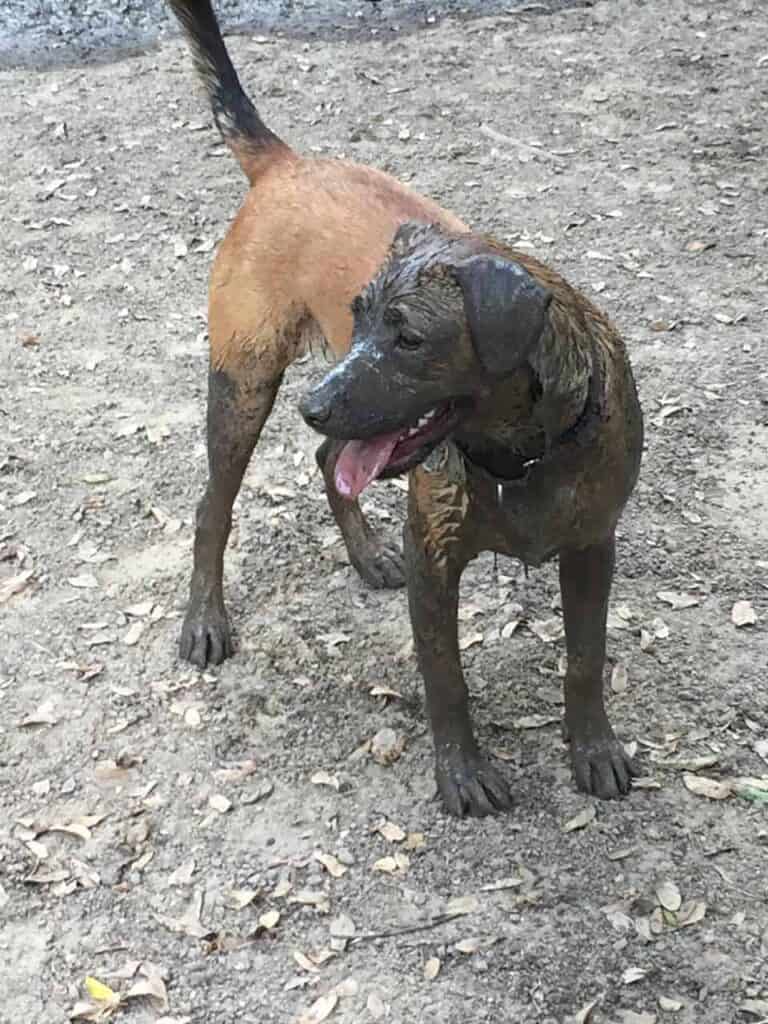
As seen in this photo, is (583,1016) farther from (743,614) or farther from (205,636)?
(205,636)

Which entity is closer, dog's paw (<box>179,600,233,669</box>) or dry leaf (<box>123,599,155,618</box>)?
dog's paw (<box>179,600,233,669</box>)

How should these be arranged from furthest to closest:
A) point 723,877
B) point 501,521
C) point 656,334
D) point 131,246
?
1. point 131,246
2. point 656,334
3. point 723,877
4. point 501,521

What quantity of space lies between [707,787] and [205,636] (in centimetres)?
172

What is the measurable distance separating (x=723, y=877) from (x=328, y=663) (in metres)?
1.49

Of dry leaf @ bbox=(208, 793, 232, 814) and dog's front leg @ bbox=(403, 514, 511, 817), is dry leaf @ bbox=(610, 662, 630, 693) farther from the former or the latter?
Answer: dry leaf @ bbox=(208, 793, 232, 814)

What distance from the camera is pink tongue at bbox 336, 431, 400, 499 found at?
A: 286cm

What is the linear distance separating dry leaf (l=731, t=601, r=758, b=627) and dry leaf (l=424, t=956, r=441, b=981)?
1.66 m

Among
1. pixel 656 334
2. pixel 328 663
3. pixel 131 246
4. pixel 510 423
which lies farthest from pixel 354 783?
pixel 131 246

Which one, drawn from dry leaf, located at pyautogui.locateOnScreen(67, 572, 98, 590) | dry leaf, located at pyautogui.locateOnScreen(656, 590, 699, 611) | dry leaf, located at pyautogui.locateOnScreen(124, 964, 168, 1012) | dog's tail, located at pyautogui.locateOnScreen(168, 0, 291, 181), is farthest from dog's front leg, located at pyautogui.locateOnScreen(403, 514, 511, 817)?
dry leaf, located at pyautogui.locateOnScreen(67, 572, 98, 590)

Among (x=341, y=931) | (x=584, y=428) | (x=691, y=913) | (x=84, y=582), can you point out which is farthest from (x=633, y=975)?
(x=84, y=582)

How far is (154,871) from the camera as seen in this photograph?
12.4ft

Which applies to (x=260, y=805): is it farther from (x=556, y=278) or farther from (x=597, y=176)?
(x=597, y=176)

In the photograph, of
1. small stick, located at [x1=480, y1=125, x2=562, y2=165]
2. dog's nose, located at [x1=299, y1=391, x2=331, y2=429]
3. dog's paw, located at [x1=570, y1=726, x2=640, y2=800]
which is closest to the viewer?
dog's nose, located at [x1=299, y1=391, x2=331, y2=429]

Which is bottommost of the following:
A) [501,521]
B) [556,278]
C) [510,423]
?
[501,521]
